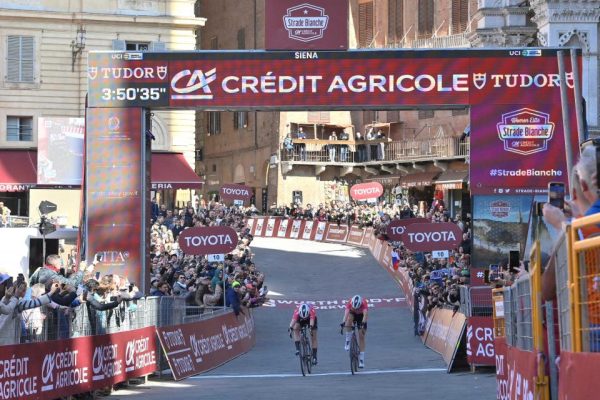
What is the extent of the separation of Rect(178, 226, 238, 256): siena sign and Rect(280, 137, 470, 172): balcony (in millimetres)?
33526

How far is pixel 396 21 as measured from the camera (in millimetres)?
69438

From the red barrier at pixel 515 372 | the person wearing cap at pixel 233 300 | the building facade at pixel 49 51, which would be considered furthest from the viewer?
the building facade at pixel 49 51

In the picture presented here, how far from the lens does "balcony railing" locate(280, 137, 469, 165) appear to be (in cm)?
6494

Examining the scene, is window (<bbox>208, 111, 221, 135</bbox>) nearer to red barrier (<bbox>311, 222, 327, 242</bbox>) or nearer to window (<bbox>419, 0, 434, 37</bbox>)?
window (<bbox>419, 0, 434, 37</bbox>)

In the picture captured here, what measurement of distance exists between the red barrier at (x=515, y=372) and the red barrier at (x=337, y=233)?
48814 millimetres

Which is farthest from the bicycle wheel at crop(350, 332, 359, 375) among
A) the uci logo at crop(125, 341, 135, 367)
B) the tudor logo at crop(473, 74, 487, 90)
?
the tudor logo at crop(473, 74, 487, 90)

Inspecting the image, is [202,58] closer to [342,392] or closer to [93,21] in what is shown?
[342,392]

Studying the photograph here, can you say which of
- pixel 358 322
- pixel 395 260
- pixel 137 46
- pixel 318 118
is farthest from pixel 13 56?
pixel 358 322

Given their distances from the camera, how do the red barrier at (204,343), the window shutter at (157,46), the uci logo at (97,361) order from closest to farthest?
the uci logo at (97,361), the red barrier at (204,343), the window shutter at (157,46)

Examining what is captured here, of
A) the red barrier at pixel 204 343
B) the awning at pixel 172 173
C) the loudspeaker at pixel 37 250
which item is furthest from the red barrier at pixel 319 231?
the loudspeaker at pixel 37 250

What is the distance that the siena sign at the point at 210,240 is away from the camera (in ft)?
102

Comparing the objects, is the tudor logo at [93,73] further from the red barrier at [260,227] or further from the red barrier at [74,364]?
the red barrier at [260,227]

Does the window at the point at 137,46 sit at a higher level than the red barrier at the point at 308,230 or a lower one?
higher

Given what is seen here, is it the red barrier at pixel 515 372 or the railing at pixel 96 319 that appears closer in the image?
the red barrier at pixel 515 372
